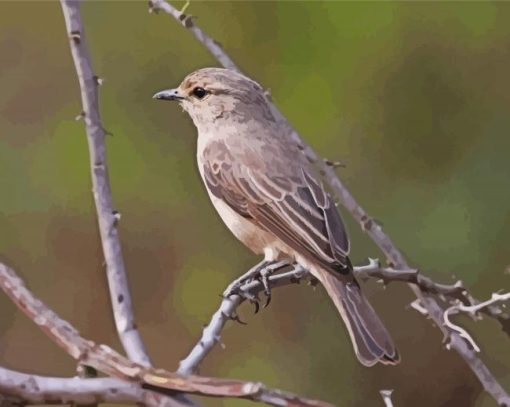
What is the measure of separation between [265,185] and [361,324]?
379 millimetres

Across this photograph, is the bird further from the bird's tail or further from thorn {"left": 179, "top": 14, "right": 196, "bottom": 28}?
thorn {"left": 179, "top": 14, "right": 196, "bottom": 28}

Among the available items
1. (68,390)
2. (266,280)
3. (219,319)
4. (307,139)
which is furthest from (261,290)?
(68,390)

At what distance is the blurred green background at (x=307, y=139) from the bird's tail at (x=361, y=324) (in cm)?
62

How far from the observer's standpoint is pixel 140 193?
235 centimetres

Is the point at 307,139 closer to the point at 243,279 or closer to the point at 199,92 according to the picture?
the point at 199,92

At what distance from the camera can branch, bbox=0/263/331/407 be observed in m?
0.84

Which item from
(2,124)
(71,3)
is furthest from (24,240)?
(71,3)

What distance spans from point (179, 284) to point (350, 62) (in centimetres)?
69

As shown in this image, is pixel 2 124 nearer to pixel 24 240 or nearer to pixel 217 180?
pixel 24 240

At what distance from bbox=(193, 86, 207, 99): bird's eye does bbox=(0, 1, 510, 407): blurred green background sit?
0.37m

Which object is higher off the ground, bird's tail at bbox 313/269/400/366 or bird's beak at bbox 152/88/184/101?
bird's beak at bbox 152/88/184/101

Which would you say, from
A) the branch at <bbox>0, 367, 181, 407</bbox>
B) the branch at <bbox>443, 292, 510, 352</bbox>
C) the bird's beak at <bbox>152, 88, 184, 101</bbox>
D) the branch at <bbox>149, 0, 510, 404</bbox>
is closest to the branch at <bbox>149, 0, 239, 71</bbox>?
the branch at <bbox>149, 0, 510, 404</bbox>

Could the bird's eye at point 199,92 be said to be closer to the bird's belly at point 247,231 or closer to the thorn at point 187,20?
the bird's belly at point 247,231

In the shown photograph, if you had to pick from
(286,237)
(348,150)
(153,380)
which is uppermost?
(348,150)
